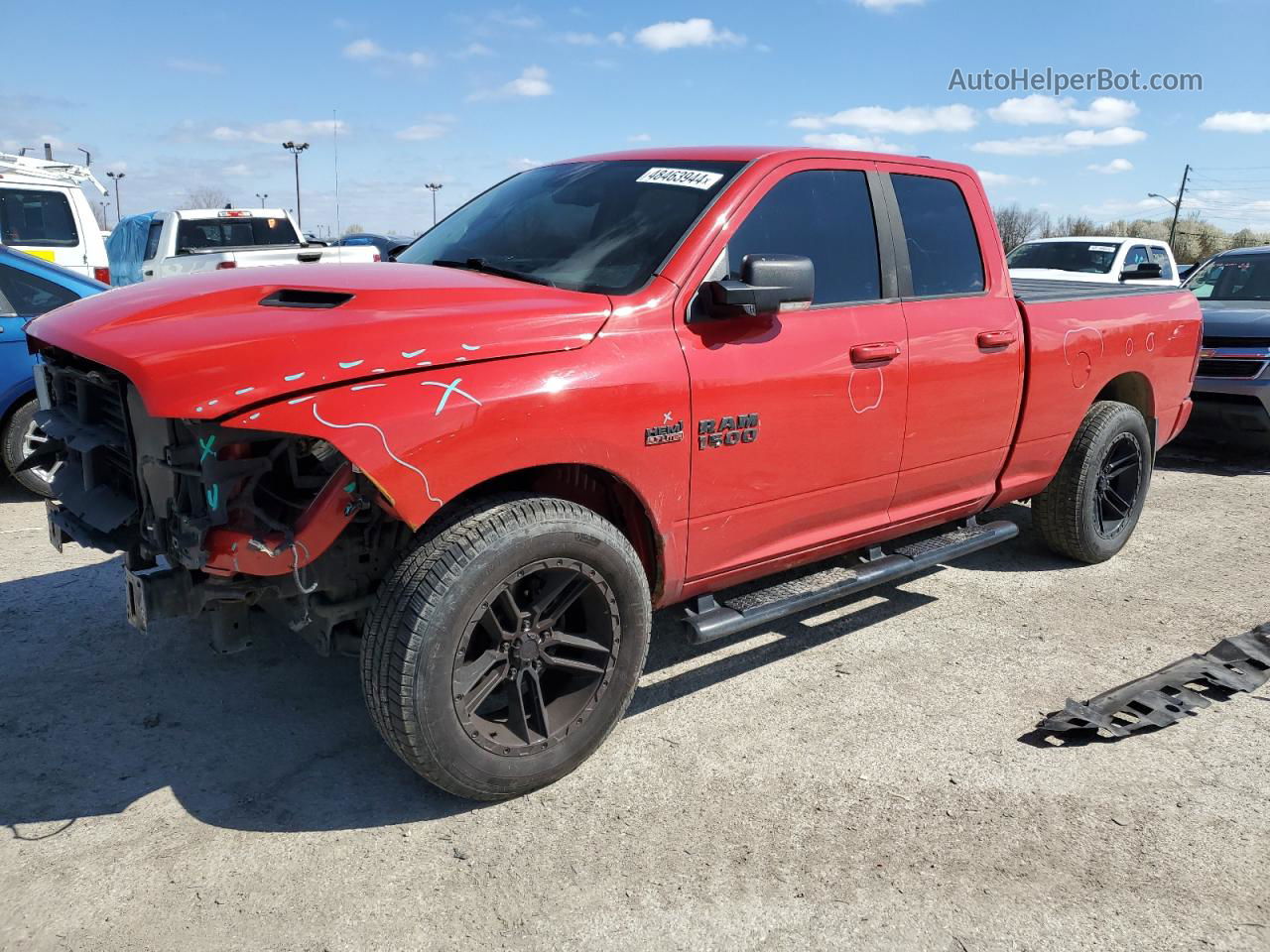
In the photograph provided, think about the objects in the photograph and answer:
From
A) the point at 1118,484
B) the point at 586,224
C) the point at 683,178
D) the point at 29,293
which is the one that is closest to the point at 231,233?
the point at 29,293

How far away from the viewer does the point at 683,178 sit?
12.0ft

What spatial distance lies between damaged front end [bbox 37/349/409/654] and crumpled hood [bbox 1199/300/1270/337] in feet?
25.2

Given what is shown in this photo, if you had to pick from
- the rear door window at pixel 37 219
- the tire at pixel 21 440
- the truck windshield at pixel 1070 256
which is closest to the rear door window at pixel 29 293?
the tire at pixel 21 440

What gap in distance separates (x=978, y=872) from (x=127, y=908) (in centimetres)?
229

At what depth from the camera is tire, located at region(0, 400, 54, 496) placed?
19.7 feet

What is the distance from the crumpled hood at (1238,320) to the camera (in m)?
8.20

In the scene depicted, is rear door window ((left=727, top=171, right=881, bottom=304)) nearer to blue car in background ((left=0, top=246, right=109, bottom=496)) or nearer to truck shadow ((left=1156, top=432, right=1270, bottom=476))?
blue car in background ((left=0, top=246, right=109, bottom=496))

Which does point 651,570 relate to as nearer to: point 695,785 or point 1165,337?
point 695,785

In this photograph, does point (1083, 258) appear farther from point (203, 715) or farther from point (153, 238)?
point (153, 238)

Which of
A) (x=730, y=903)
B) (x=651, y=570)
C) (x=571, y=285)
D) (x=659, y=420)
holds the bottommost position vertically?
(x=730, y=903)

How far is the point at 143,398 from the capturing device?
2459mm

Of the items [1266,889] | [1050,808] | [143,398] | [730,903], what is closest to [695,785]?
[730,903]

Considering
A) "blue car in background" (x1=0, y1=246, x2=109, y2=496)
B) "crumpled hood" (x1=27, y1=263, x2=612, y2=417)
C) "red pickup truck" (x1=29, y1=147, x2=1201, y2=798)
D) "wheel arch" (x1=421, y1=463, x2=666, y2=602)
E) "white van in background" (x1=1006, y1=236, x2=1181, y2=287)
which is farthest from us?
"white van in background" (x1=1006, y1=236, x2=1181, y2=287)

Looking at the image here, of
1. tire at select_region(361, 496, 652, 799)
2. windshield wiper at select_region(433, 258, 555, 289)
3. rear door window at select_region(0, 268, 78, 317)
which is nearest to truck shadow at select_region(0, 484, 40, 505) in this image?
rear door window at select_region(0, 268, 78, 317)
